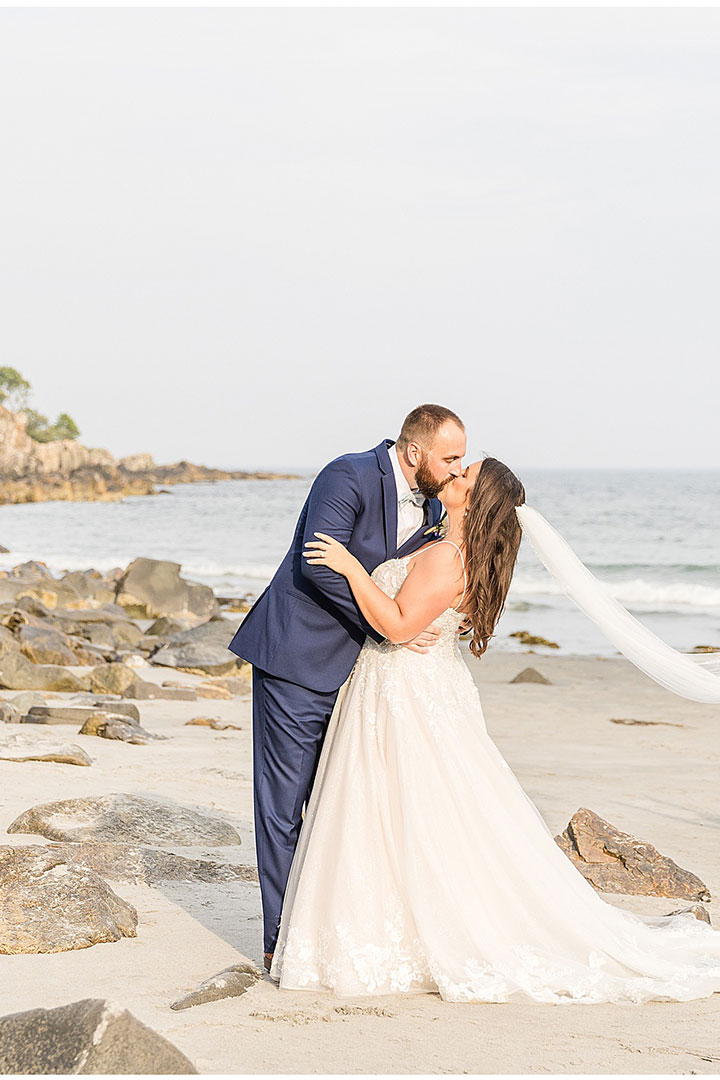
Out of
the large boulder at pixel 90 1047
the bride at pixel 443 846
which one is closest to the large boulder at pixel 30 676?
the bride at pixel 443 846

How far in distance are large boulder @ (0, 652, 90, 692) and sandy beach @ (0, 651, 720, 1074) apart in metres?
1.35

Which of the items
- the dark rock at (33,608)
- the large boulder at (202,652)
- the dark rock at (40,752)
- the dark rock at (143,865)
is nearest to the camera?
the dark rock at (143,865)

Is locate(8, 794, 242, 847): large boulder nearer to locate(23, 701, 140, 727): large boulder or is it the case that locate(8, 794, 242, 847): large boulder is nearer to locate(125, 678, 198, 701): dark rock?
locate(23, 701, 140, 727): large boulder

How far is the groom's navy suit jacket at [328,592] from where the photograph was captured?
4504mm

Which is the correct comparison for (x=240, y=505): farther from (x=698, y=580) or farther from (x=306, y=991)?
(x=306, y=991)

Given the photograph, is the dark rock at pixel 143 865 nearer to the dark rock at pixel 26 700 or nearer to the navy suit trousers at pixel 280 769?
the navy suit trousers at pixel 280 769

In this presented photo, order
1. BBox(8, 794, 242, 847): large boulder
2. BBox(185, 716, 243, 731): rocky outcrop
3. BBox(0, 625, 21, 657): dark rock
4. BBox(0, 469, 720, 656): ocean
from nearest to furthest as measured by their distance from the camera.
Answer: BBox(8, 794, 242, 847): large boulder → BBox(185, 716, 243, 731): rocky outcrop → BBox(0, 625, 21, 657): dark rock → BBox(0, 469, 720, 656): ocean

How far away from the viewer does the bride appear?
14.3 ft

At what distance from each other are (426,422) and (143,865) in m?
2.73

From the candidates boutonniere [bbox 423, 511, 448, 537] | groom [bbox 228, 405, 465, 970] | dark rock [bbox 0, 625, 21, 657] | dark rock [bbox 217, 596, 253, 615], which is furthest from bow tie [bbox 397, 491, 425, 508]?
dark rock [bbox 217, 596, 253, 615]

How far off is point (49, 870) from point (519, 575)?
26.1m

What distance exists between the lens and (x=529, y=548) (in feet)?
106

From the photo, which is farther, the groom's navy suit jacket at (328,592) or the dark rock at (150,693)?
the dark rock at (150,693)

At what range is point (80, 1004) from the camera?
134 inches
